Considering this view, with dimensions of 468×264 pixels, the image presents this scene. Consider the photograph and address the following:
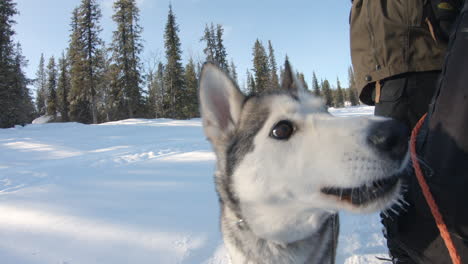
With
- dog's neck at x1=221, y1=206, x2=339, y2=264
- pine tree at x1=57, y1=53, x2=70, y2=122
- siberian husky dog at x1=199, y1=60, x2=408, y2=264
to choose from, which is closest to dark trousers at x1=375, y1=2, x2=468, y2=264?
siberian husky dog at x1=199, y1=60, x2=408, y2=264

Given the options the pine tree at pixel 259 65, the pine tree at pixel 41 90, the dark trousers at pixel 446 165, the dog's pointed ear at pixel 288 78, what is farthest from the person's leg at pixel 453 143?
the pine tree at pixel 41 90

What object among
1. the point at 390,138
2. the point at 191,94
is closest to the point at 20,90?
the point at 191,94

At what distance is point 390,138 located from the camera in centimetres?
129

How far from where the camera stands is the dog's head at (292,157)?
4.46ft

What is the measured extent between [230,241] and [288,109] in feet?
3.80

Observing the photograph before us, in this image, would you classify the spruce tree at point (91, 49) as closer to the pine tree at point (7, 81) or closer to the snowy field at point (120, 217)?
the pine tree at point (7, 81)

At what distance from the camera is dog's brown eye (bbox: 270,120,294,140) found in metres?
1.69

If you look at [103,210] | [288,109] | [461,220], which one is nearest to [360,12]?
[288,109]

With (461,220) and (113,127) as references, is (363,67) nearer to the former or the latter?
(461,220)

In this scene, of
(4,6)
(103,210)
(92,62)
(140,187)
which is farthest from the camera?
(92,62)

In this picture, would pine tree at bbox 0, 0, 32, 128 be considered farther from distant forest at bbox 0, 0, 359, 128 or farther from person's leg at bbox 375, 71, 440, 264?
person's leg at bbox 375, 71, 440, 264

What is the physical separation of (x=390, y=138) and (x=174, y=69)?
33.5 metres

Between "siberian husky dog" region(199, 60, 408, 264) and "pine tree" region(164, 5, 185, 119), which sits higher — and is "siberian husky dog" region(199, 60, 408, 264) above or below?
below

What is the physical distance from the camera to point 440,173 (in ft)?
4.48
